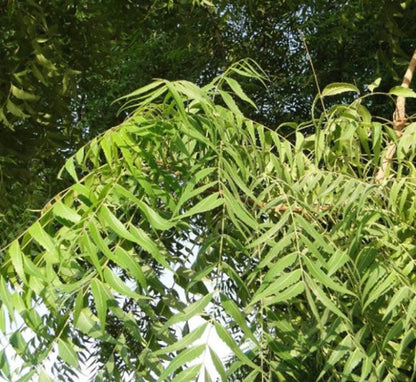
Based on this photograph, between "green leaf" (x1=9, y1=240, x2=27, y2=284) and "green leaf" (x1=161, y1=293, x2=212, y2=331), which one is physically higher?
"green leaf" (x1=9, y1=240, x2=27, y2=284)

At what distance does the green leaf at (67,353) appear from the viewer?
752 mm

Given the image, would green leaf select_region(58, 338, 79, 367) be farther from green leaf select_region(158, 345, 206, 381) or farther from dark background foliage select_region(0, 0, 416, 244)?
dark background foliage select_region(0, 0, 416, 244)

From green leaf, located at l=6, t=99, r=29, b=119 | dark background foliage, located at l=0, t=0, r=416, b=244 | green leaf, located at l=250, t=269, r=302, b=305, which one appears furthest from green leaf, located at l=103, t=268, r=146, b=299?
green leaf, located at l=6, t=99, r=29, b=119

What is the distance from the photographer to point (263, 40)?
4043mm

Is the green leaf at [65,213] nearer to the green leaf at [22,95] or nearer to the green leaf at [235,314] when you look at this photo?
the green leaf at [235,314]

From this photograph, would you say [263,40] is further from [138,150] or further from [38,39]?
[138,150]

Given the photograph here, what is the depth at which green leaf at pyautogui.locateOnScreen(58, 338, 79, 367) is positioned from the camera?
0.75 m

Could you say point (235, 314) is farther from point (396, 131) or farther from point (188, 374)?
point (396, 131)

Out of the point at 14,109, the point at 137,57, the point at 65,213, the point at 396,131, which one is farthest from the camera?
the point at 137,57

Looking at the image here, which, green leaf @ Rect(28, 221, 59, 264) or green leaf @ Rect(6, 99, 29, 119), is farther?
green leaf @ Rect(6, 99, 29, 119)

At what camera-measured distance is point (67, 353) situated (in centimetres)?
76

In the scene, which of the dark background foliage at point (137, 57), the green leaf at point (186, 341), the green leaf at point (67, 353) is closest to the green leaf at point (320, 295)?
the green leaf at point (186, 341)

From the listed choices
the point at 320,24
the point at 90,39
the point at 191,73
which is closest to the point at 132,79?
the point at 191,73

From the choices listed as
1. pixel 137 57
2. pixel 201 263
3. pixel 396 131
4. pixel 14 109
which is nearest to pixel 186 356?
pixel 201 263
